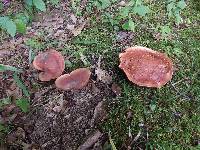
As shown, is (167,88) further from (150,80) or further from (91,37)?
(91,37)

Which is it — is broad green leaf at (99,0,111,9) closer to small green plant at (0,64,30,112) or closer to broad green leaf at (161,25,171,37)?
broad green leaf at (161,25,171,37)

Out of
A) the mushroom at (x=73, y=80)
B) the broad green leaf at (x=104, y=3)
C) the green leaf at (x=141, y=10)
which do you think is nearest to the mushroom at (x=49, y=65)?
the mushroom at (x=73, y=80)

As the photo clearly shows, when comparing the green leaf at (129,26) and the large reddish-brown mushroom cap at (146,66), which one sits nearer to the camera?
the large reddish-brown mushroom cap at (146,66)

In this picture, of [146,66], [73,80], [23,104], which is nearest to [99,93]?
[73,80]

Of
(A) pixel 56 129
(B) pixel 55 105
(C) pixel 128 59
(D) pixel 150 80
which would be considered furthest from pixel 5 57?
(D) pixel 150 80

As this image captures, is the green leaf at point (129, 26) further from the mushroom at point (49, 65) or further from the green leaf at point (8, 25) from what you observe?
the green leaf at point (8, 25)

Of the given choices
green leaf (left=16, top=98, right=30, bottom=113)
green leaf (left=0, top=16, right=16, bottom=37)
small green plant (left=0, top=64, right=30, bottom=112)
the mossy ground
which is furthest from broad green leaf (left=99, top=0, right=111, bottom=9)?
green leaf (left=16, top=98, right=30, bottom=113)
